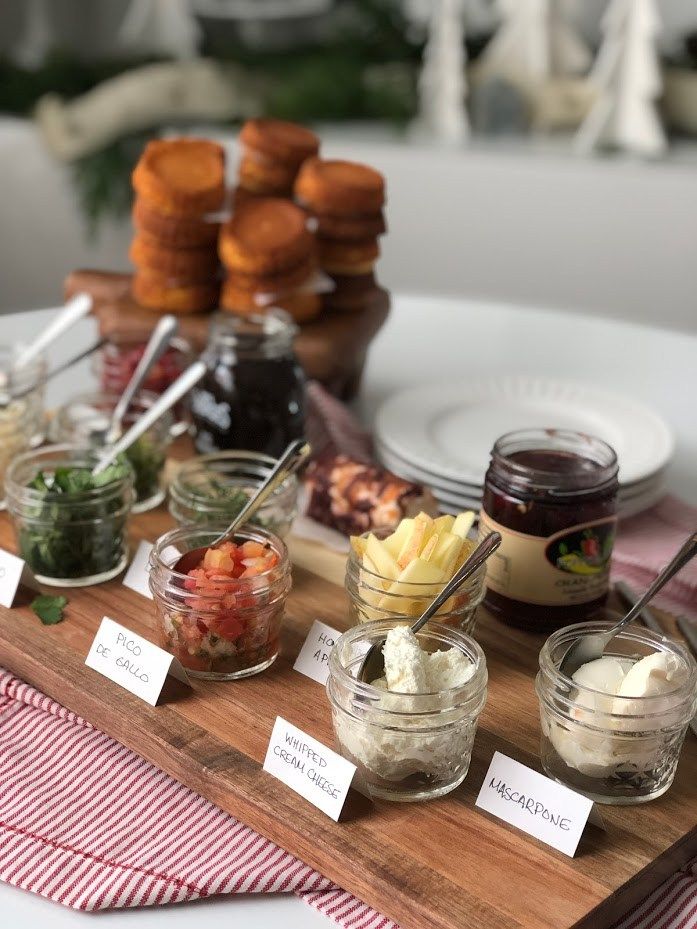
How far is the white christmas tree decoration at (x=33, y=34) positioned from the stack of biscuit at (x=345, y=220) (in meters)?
3.41

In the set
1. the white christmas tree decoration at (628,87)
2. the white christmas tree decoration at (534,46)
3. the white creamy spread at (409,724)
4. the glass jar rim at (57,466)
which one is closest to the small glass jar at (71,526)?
the glass jar rim at (57,466)

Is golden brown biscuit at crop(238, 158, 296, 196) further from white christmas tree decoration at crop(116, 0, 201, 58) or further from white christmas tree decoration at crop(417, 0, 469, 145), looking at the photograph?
white christmas tree decoration at crop(116, 0, 201, 58)

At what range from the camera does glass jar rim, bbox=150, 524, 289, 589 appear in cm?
117

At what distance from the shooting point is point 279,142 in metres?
1.92

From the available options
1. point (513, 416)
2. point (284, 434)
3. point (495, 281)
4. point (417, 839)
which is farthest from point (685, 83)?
point (417, 839)

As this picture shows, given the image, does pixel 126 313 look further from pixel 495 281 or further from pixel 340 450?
pixel 495 281

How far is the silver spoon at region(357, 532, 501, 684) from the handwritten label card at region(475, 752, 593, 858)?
128 millimetres

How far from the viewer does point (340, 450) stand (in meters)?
1.73

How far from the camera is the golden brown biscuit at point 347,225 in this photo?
1872 millimetres

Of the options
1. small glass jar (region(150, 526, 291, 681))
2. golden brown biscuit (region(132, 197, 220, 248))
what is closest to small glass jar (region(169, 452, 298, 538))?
small glass jar (region(150, 526, 291, 681))

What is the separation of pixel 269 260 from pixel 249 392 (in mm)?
247

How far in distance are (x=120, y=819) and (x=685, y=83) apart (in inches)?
140

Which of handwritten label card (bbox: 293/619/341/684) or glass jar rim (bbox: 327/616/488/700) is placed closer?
glass jar rim (bbox: 327/616/488/700)

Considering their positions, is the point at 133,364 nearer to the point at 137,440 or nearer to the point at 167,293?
the point at 167,293
